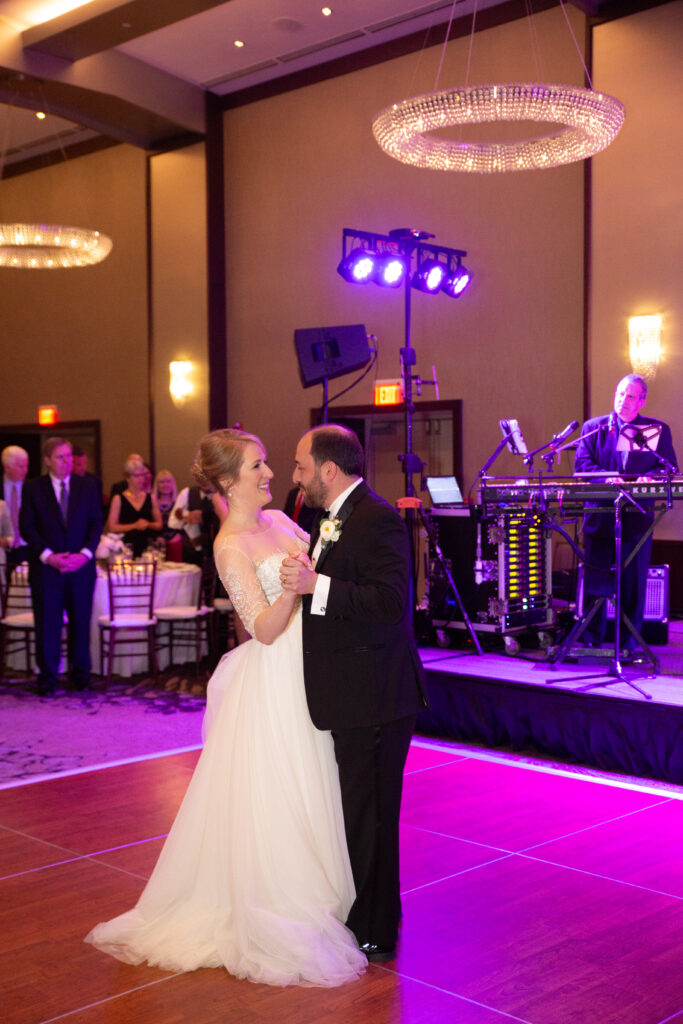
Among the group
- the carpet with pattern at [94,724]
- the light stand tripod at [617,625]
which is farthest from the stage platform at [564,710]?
the carpet with pattern at [94,724]

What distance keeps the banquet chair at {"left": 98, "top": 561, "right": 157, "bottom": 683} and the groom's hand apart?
16.6ft

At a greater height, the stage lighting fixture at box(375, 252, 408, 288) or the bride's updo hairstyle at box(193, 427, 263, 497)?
the stage lighting fixture at box(375, 252, 408, 288)

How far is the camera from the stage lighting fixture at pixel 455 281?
7.99 metres

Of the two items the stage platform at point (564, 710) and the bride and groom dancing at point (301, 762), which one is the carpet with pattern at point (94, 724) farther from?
the bride and groom dancing at point (301, 762)

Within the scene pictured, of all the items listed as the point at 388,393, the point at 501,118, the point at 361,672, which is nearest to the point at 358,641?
the point at 361,672

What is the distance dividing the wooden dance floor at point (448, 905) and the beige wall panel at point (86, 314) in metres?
7.60

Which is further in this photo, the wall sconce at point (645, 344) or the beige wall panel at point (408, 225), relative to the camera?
the beige wall panel at point (408, 225)

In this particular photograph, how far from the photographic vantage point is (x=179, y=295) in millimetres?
11398

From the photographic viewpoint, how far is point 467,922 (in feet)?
11.2

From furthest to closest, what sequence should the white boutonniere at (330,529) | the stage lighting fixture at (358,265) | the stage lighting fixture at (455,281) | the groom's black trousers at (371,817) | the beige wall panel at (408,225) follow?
1. the beige wall panel at (408,225)
2. the stage lighting fixture at (455,281)
3. the stage lighting fixture at (358,265)
4. the groom's black trousers at (371,817)
5. the white boutonniere at (330,529)

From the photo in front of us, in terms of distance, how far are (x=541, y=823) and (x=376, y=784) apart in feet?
5.52

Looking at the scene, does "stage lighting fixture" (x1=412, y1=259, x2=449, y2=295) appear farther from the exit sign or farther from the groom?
the groom

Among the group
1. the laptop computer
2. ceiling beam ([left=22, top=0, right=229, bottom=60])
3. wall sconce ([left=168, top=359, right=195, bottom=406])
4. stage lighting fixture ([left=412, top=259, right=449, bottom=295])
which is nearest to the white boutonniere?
the laptop computer

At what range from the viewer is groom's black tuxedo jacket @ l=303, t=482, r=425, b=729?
298cm
